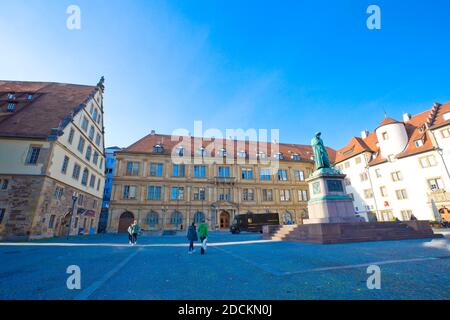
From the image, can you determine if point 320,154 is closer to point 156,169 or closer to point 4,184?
point 4,184

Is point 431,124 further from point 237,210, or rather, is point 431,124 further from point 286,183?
point 237,210

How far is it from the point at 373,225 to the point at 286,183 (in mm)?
26344

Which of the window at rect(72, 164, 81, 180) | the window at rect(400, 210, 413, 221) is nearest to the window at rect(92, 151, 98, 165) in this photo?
the window at rect(72, 164, 81, 180)

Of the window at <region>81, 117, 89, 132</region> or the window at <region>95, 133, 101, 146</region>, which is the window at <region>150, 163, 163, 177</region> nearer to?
the window at <region>95, 133, 101, 146</region>

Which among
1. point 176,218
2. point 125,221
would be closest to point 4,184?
point 125,221

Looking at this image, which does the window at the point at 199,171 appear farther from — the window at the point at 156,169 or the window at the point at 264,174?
the window at the point at 264,174

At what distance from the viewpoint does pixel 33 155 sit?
17.7 meters

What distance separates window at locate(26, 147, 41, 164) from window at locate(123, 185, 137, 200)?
49.8ft

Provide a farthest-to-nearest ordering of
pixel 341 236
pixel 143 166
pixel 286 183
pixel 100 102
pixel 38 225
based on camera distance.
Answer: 1. pixel 286 183
2. pixel 143 166
3. pixel 100 102
4. pixel 38 225
5. pixel 341 236

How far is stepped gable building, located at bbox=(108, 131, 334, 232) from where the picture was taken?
3192 centimetres

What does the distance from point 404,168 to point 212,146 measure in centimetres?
2891

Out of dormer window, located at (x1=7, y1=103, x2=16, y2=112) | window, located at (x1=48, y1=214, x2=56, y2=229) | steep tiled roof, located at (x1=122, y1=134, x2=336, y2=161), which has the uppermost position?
steep tiled roof, located at (x1=122, y1=134, x2=336, y2=161)
